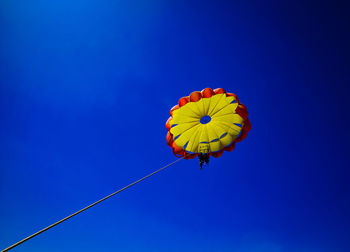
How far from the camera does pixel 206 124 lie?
25.1 ft

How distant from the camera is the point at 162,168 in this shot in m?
4.75

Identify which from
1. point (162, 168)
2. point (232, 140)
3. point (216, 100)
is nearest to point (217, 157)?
point (232, 140)

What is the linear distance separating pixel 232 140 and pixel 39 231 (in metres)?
6.93

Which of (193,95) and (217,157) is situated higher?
(193,95)

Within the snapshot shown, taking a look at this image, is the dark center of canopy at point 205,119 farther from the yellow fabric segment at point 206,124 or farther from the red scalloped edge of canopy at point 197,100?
the red scalloped edge of canopy at point 197,100

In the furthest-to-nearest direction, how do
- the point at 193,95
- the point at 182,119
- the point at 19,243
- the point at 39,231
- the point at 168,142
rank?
the point at 168,142
the point at 182,119
the point at 193,95
the point at 39,231
the point at 19,243

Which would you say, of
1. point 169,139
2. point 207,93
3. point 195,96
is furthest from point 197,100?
point 169,139

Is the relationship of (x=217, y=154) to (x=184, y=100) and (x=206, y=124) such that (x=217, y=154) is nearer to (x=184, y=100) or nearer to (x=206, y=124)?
(x=206, y=124)

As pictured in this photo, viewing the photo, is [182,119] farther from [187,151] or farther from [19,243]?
[19,243]

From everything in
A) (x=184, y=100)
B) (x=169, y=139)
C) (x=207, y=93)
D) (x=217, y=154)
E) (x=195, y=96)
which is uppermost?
(x=184, y=100)

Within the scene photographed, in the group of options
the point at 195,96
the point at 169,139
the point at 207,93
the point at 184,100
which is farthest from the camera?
the point at 169,139

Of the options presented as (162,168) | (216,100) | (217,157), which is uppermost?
(216,100)

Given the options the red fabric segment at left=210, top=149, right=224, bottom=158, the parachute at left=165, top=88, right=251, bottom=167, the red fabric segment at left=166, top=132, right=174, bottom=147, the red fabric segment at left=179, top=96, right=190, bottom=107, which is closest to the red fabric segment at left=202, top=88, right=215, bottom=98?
the parachute at left=165, top=88, right=251, bottom=167

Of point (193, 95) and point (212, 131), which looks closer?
point (193, 95)
